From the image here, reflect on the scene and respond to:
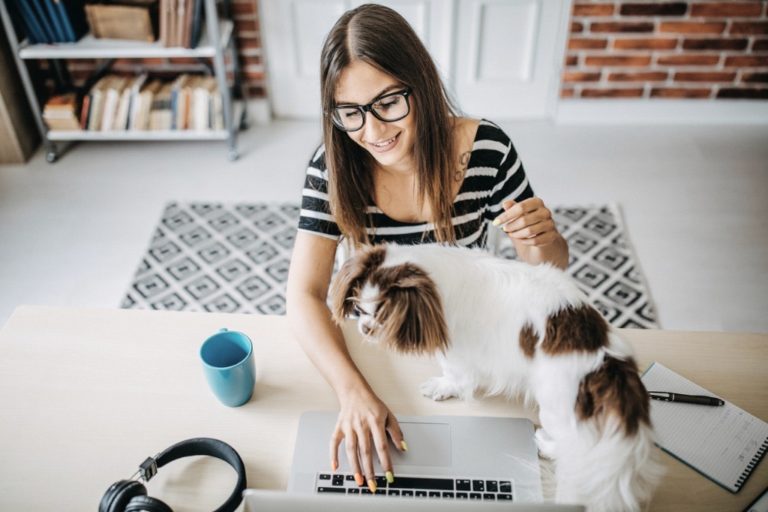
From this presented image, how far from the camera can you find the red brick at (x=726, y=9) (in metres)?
3.02

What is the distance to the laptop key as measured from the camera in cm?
98

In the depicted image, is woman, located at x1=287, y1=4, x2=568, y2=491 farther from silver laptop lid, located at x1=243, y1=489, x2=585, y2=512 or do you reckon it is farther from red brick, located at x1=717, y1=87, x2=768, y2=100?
red brick, located at x1=717, y1=87, x2=768, y2=100

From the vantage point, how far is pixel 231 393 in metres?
1.08

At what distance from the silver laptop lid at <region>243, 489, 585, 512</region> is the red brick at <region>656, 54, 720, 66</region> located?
307 cm

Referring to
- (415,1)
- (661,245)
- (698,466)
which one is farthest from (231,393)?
(415,1)

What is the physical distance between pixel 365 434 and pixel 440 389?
0.17 metres

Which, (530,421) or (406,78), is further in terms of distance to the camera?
(406,78)

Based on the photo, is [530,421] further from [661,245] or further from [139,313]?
[661,245]

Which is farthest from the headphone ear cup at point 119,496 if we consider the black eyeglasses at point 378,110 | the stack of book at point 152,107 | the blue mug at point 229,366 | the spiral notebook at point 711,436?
the stack of book at point 152,107

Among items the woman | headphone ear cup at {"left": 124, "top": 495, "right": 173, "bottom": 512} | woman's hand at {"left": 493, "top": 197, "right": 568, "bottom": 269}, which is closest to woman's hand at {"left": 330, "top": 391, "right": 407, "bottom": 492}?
the woman

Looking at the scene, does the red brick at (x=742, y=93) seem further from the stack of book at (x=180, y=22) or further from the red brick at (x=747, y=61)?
the stack of book at (x=180, y=22)

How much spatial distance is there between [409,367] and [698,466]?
51 centimetres

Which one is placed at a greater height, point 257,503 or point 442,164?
point 442,164

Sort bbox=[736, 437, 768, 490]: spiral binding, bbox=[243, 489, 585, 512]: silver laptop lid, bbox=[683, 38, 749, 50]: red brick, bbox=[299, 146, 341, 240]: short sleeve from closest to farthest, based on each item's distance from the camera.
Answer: bbox=[243, 489, 585, 512]: silver laptop lid, bbox=[736, 437, 768, 490]: spiral binding, bbox=[299, 146, 341, 240]: short sleeve, bbox=[683, 38, 749, 50]: red brick
